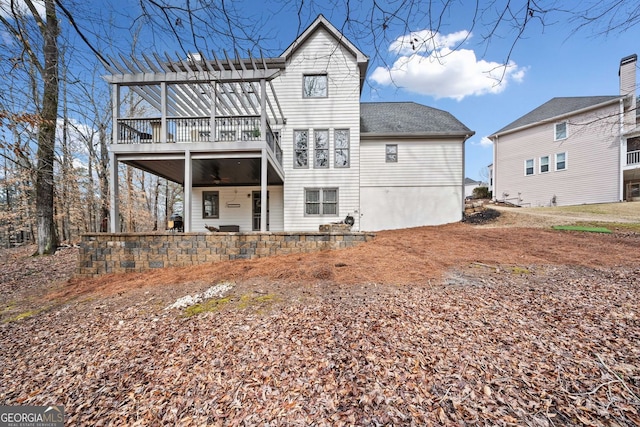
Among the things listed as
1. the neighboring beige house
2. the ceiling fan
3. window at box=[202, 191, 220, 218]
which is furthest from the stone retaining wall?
the neighboring beige house

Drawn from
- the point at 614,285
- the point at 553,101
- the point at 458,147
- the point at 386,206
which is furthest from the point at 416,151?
the point at 553,101

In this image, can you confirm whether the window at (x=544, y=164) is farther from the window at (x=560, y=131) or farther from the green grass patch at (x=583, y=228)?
the green grass patch at (x=583, y=228)

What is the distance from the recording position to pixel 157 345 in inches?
113

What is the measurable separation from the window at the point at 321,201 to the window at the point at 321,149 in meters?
1.10

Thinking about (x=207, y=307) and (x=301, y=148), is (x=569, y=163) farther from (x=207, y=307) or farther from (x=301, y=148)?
(x=207, y=307)

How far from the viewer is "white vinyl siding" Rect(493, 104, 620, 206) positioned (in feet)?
44.0

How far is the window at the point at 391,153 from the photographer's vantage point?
11.2 m

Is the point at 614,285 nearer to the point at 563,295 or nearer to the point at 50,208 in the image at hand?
the point at 563,295

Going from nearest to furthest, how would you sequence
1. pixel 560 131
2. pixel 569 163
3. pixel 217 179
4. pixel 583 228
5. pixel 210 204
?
pixel 583 228, pixel 217 179, pixel 210 204, pixel 569 163, pixel 560 131

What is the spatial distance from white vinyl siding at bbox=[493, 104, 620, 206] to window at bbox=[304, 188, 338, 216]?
12174 millimetres

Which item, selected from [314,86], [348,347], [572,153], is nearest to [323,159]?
[314,86]

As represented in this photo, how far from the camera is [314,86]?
10.4 metres

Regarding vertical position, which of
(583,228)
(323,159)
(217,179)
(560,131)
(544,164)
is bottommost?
(583,228)

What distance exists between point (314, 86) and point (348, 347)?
10.5 metres
